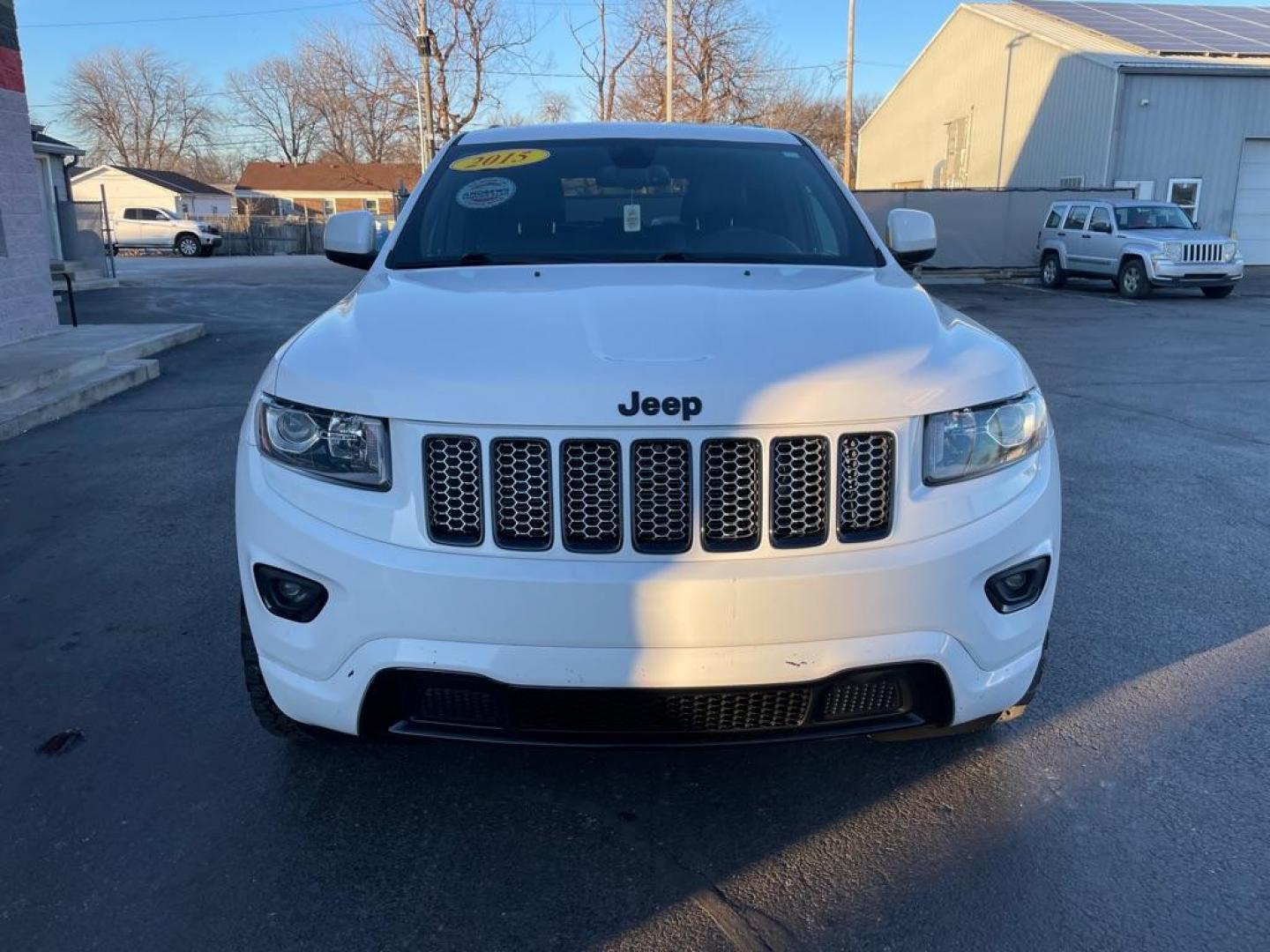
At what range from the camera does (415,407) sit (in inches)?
80.3

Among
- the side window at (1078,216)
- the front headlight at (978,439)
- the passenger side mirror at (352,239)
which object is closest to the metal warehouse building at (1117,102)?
the side window at (1078,216)

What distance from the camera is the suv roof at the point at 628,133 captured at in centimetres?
388

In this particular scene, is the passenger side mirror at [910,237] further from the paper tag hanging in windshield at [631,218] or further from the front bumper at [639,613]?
the front bumper at [639,613]

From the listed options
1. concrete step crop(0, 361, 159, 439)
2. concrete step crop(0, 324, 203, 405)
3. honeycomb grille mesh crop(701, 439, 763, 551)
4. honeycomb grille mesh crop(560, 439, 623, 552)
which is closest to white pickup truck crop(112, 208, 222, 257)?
concrete step crop(0, 324, 203, 405)

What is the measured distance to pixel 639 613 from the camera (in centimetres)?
198

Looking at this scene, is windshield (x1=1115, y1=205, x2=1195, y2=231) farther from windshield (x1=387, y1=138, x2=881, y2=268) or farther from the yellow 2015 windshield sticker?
the yellow 2015 windshield sticker

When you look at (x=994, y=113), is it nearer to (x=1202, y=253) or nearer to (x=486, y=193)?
(x=1202, y=253)

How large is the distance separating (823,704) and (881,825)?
1.81 ft

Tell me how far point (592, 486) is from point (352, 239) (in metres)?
2.11

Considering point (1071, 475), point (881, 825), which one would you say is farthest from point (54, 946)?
point (1071, 475)

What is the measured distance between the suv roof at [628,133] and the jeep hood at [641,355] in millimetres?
1412

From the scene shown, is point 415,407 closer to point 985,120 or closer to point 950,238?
point 950,238

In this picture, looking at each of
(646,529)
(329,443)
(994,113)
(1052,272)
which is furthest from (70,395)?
(994,113)

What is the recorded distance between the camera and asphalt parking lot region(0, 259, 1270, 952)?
6.88 feet
